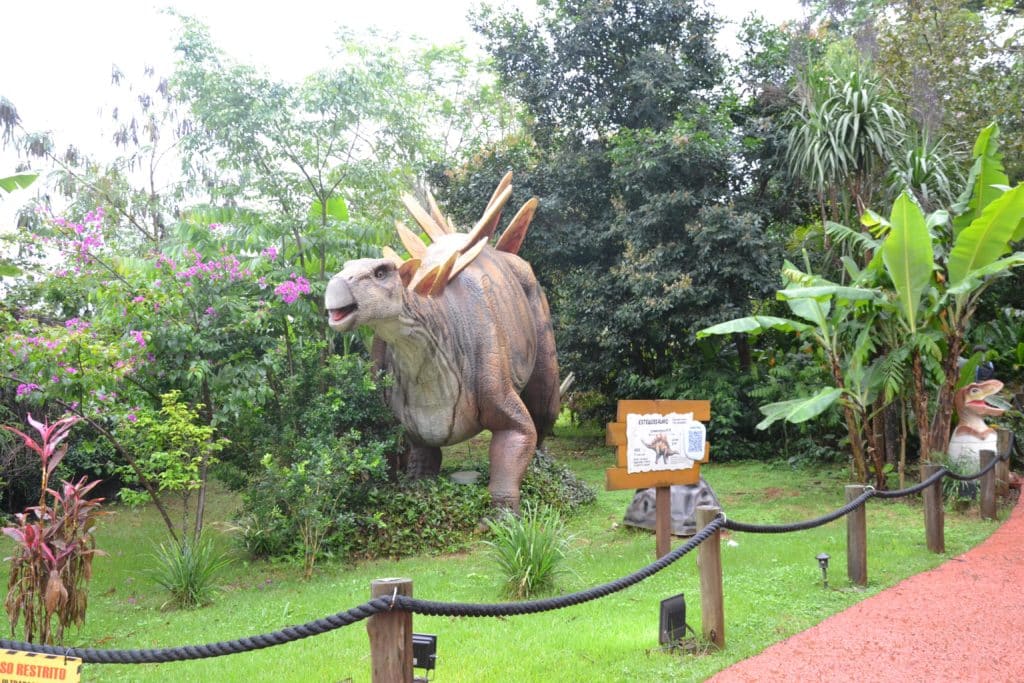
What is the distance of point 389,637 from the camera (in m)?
2.84

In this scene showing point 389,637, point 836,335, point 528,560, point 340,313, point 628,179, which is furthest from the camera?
point 628,179

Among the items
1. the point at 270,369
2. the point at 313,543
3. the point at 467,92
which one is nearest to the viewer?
the point at 313,543

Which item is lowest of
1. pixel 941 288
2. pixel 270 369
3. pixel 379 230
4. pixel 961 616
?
pixel 961 616

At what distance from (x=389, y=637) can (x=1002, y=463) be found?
8.20 metres

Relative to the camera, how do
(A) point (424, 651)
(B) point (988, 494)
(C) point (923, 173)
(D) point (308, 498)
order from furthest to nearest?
(C) point (923, 173) < (B) point (988, 494) < (D) point (308, 498) < (A) point (424, 651)

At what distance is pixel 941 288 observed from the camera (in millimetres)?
9062

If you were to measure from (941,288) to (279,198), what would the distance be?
6.80 metres

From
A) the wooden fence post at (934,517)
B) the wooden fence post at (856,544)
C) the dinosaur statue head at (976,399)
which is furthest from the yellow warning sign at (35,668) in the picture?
the dinosaur statue head at (976,399)

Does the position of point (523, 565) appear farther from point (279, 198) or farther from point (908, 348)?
point (908, 348)

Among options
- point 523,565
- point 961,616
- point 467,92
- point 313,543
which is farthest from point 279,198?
point 467,92

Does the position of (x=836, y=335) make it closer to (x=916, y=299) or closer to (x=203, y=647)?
(x=916, y=299)

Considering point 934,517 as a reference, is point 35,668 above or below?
above

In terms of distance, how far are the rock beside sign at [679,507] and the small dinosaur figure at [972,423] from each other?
10.1 feet

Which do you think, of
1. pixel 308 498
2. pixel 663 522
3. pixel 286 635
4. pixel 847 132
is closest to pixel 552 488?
pixel 663 522
